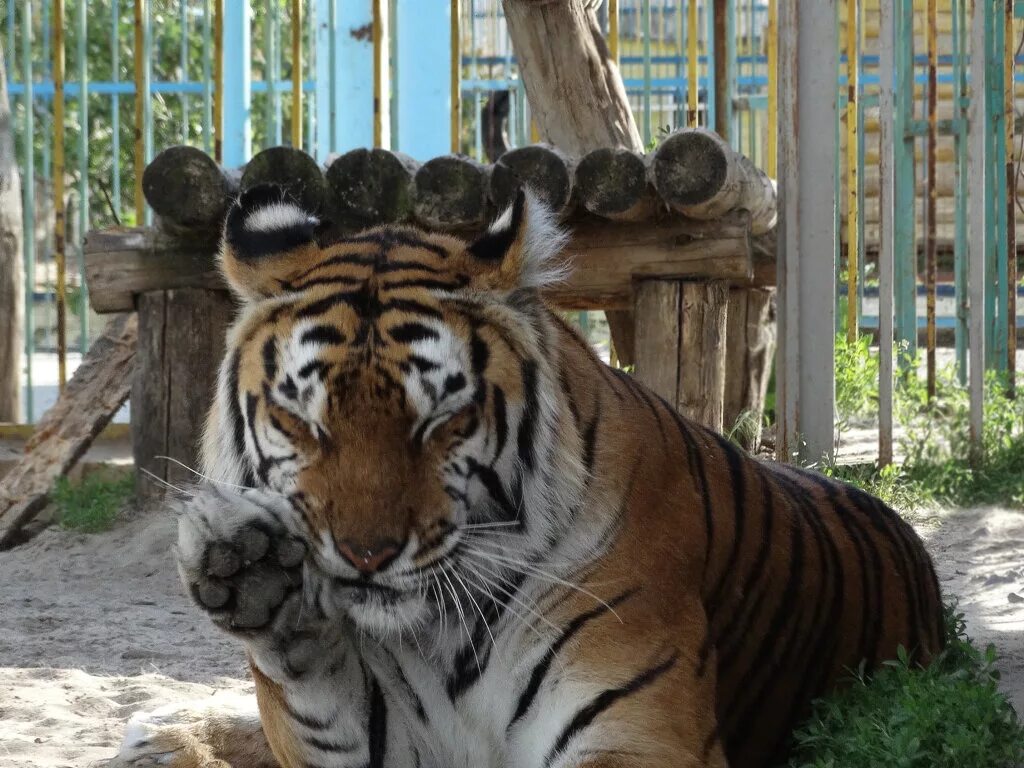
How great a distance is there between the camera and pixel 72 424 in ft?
19.6

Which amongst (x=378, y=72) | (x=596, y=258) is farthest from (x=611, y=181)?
(x=378, y=72)

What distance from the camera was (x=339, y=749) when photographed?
2.45 meters

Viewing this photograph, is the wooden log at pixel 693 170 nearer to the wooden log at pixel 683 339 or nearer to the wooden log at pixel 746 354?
the wooden log at pixel 683 339

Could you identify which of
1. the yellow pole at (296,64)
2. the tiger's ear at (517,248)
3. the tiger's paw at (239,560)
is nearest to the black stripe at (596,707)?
the tiger's paw at (239,560)

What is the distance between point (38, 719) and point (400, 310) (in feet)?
5.20

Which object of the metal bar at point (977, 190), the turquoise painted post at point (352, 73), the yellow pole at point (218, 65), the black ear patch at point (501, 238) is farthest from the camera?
the turquoise painted post at point (352, 73)

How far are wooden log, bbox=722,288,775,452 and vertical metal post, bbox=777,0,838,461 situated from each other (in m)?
0.64

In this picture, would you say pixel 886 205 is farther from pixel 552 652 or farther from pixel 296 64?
pixel 552 652

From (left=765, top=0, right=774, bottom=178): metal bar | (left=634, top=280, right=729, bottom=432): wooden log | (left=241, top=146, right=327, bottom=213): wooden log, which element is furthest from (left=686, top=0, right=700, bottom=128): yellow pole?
(left=241, top=146, right=327, bottom=213): wooden log

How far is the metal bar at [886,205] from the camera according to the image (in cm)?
578

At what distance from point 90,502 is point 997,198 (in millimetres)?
4476

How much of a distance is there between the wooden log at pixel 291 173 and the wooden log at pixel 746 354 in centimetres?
237

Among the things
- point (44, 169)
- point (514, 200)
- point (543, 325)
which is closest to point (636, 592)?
point (543, 325)

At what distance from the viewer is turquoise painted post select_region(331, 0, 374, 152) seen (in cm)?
866
